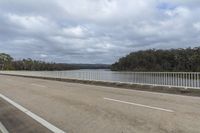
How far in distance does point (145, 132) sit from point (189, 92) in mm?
11435

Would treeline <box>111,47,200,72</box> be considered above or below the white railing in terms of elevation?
above

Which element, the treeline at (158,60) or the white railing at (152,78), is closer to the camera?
the white railing at (152,78)

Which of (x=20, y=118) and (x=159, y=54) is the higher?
(x=159, y=54)

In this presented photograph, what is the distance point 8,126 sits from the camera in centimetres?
891

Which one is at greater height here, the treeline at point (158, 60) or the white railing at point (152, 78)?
the treeline at point (158, 60)

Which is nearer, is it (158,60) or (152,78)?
(152,78)

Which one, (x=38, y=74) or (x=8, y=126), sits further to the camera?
(x=38, y=74)

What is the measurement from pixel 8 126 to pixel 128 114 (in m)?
3.81

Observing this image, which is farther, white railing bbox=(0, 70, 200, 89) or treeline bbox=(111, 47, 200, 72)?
treeline bbox=(111, 47, 200, 72)

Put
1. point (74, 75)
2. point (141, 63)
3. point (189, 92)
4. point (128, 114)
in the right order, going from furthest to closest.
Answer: point (141, 63), point (74, 75), point (189, 92), point (128, 114)

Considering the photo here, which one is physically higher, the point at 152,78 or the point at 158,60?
the point at 158,60

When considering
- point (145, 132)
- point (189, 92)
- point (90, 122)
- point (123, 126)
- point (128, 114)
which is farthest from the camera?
point (189, 92)

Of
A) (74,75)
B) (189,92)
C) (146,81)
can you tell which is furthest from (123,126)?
(74,75)

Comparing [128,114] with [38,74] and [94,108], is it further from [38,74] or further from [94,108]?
[38,74]
